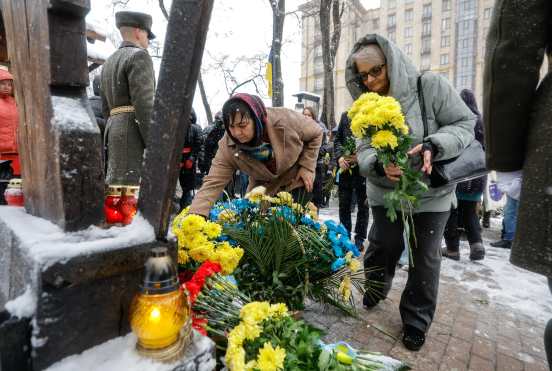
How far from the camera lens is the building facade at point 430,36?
3772cm

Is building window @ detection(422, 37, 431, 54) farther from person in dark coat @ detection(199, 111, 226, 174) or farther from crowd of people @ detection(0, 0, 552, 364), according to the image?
crowd of people @ detection(0, 0, 552, 364)

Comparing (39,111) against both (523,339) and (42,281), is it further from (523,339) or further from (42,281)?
(523,339)

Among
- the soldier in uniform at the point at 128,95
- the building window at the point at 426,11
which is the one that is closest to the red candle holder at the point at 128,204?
the soldier in uniform at the point at 128,95

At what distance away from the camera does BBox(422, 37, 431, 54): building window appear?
42.9 meters

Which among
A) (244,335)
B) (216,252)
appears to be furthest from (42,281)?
(216,252)

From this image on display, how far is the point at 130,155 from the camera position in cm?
281

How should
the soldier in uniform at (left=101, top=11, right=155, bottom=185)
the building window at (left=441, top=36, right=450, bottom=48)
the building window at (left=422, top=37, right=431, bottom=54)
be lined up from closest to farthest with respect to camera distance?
the soldier in uniform at (left=101, top=11, right=155, bottom=185) < the building window at (left=441, top=36, right=450, bottom=48) < the building window at (left=422, top=37, right=431, bottom=54)

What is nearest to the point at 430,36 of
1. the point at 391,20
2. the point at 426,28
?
the point at 426,28

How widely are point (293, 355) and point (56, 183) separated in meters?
0.86

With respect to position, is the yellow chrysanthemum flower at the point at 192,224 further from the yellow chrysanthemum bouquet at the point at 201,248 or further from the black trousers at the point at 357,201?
the black trousers at the point at 357,201

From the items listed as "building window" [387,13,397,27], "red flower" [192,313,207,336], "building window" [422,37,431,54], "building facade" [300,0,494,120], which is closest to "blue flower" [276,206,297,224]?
"red flower" [192,313,207,336]

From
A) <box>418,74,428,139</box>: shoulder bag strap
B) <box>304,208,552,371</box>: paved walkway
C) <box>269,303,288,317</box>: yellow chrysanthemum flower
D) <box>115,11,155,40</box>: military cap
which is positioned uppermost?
<box>115,11,155,40</box>: military cap

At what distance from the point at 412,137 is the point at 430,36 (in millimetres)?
49385

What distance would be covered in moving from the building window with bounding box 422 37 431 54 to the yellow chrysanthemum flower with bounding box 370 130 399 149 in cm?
4877
